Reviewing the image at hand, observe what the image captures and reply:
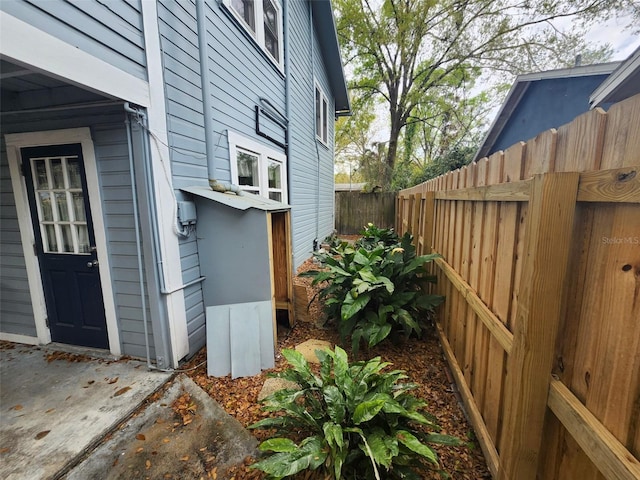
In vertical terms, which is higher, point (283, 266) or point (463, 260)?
point (463, 260)

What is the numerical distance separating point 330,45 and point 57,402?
31.0 ft

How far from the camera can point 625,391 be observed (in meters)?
0.86

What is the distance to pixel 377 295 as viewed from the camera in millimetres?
3078

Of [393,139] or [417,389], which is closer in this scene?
[417,389]

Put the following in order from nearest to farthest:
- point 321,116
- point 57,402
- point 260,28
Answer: point 57,402 < point 260,28 < point 321,116

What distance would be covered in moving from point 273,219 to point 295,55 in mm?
4251

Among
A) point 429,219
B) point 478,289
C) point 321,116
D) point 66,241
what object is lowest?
point 478,289

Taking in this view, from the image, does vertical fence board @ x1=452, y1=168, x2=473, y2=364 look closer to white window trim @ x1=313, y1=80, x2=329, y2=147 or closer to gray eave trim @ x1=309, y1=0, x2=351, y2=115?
white window trim @ x1=313, y1=80, x2=329, y2=147

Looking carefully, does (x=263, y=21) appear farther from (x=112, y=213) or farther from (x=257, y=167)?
(x=112, y=213)

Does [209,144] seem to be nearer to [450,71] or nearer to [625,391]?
[625,391]

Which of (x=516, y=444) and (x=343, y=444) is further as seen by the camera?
(x=343, y=444)

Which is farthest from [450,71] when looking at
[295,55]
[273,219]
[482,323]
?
[482,323]

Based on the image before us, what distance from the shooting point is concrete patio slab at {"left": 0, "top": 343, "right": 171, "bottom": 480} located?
186 centimetres

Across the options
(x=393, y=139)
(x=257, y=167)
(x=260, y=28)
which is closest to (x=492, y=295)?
(x=257, y=167)
